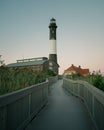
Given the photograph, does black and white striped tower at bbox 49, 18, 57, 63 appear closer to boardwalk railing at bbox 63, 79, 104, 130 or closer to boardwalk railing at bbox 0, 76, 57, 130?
boardwalk railing at bbox 63, 79, 104, 130

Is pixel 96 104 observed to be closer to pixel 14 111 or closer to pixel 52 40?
pixel 14 111

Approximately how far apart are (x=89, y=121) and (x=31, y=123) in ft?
6.88

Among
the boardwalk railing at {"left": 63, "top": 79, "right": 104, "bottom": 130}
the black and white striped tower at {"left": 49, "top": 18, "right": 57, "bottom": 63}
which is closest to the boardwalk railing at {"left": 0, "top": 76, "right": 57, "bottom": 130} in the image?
the boardwalk railing at {"left": 63, "top": 79, "right": 104, "bottom": 130}

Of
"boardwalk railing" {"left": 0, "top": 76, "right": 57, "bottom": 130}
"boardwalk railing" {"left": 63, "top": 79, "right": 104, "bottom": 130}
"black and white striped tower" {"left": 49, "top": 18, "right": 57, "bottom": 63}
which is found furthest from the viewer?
"black and white striped tower" {"left": 49, "top": 18, "right": 57, "bottom": 63}

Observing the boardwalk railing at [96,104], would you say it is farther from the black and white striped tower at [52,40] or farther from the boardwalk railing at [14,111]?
the black and white striped tower at [52,40]

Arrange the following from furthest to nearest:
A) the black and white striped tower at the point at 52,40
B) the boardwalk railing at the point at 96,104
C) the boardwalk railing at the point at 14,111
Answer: the black and white striped tower at the point at 52,40 < the boardwalk railing at the point at 96,104 < the boardwalk railing at the point at 14,111

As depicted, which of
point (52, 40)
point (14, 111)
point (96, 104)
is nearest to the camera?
point (14, 111)

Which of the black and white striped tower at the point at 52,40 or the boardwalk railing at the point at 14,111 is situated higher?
the black and white striped tower at the point at 52,40

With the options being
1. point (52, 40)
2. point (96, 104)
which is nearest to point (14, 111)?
point (96, 104)

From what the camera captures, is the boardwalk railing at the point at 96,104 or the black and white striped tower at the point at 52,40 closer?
the boardwalk railing at the point at 96,104

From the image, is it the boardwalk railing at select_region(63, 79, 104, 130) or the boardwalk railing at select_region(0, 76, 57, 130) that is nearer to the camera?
the boardwalk railing at select_region(0, 76, 57, 130)

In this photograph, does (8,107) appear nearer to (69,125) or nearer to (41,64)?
(69,125)

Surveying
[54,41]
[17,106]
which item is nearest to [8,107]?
[17,106]

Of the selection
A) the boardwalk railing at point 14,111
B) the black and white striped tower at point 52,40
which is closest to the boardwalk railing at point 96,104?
the boardwalk railing at point 14,111
